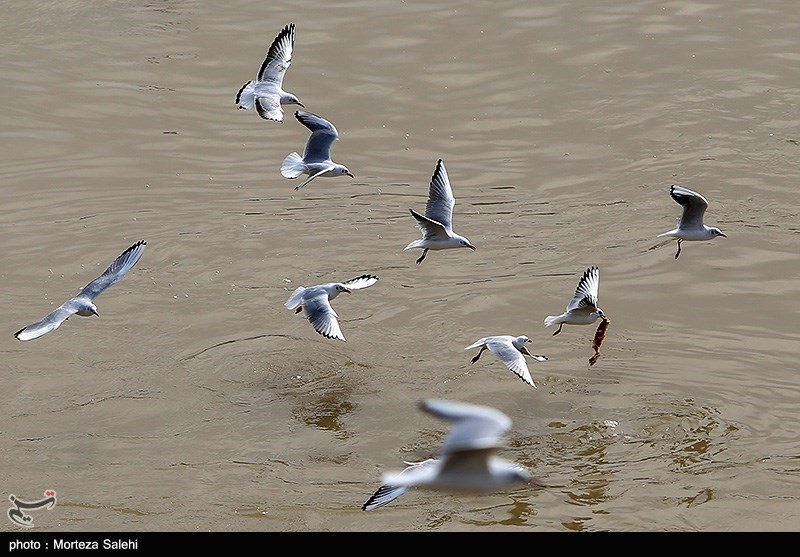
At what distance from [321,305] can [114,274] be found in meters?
1.69

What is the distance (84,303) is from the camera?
381 inches

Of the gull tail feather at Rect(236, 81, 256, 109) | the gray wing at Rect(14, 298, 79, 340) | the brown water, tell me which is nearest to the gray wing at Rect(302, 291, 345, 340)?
the brown water

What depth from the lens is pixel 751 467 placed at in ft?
29.1

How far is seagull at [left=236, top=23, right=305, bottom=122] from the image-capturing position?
11.5m

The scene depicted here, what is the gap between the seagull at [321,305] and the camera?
385 inches

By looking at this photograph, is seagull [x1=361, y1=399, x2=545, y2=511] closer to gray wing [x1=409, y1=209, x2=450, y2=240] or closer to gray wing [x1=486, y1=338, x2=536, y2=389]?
gray wing [x1=486, y1=338, x2=536, y2=389]

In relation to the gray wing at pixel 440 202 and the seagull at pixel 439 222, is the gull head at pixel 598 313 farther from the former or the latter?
the gray wing at pixel 440 202

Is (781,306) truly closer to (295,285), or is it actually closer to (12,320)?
(295,285)

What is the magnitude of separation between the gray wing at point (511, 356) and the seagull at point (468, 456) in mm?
2300

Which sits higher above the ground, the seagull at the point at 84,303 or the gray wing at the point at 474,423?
the gray wing at the point at 474,423

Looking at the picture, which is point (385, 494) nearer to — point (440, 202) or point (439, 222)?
point (439, 222)

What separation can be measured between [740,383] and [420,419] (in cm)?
264

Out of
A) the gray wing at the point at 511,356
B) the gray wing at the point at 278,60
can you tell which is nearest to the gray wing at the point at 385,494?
the gray wing at the point at 511,356

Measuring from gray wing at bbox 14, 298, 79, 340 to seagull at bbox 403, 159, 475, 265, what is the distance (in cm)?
279
